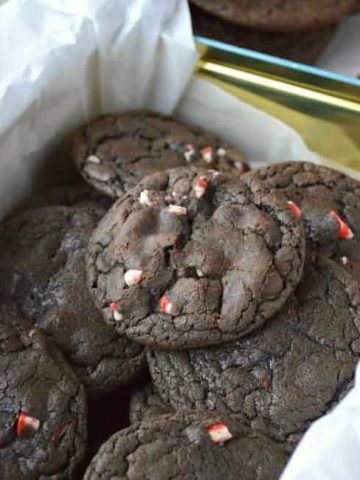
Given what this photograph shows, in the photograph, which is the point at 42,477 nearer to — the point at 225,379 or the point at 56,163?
the point at 225,379

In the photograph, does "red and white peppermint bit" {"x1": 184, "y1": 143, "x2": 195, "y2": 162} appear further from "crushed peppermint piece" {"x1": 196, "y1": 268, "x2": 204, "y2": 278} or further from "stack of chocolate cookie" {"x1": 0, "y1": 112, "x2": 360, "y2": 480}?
"crushed peppermint piece" {"x1": 196, "y1": 268, "x2": 204, "y2": 278}

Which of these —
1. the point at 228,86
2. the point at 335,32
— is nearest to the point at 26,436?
the point at 228,86

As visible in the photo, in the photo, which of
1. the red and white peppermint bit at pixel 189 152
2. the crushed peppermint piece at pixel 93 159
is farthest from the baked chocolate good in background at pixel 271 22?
the crushed peppermint piece at pixel 93 159

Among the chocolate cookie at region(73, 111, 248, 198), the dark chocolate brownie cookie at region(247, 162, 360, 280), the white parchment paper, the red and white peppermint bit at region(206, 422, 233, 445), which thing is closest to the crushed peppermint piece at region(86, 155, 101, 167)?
the chocolate cookie at region(73, 111, 248, 198)

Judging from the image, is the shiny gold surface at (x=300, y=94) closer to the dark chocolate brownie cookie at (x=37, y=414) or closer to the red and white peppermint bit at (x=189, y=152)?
the red and white peppermint bit at (x=189, y=152)

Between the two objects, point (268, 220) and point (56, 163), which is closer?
point (268, 220)

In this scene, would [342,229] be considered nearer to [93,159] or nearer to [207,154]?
[207,154]

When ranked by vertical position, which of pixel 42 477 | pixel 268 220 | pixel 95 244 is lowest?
pixel 42 477
